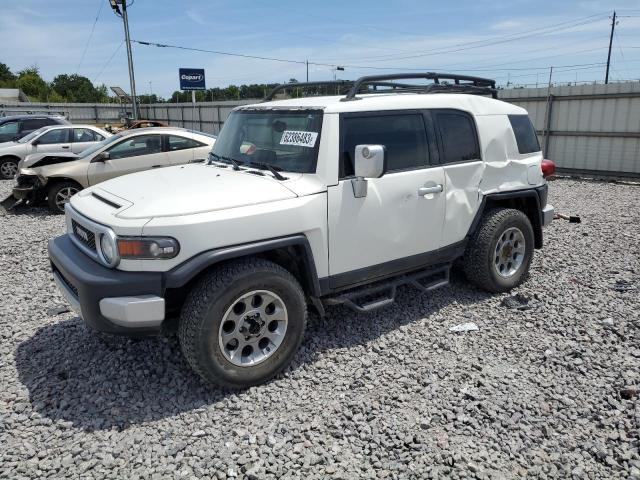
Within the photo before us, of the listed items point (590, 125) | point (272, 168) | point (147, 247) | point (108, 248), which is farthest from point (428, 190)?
point (590, 125)

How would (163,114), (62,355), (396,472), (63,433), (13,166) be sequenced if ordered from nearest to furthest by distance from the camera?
1. (396,472)
2. (63,433)
3. (62,355)
4. (13,166)
5. (163,114)

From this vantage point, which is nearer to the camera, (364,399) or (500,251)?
(364,399)

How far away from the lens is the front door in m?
3.69

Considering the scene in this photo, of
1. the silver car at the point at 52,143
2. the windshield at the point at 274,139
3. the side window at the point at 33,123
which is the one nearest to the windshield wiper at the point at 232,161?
the windshield at the point at 274,139

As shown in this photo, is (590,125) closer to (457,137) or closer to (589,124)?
(589,124)

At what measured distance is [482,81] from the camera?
17.6 feet

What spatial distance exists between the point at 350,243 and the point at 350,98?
1.18 meters

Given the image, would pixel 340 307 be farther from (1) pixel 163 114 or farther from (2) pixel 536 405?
(1) pixel 163 114

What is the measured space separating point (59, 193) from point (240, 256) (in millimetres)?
7305

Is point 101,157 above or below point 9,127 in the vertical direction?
below

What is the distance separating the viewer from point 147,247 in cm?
298

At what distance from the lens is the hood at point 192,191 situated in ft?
10.3

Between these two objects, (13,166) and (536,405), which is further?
(13,166)

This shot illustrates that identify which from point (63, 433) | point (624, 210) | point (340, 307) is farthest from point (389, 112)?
point (624, 210)
